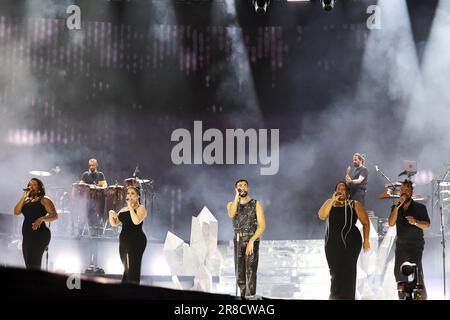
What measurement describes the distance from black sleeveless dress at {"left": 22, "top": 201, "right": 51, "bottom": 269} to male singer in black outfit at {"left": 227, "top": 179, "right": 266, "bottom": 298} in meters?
2.03

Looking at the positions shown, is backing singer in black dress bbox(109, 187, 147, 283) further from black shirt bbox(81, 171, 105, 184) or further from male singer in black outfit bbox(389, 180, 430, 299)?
black shirt bbox(81, 171, 105, 184)

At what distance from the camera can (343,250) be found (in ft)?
23.8

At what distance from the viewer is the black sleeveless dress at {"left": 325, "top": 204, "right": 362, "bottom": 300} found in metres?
7.23

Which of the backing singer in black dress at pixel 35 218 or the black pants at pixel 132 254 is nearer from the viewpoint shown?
the black pants at pixel 132 254

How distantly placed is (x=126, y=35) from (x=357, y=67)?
139 inches

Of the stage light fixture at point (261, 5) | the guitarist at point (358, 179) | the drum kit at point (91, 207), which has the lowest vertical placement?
the drum kit at point (91, 207)

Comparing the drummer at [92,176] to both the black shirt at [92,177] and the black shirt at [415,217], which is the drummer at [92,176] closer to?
the black shirt at [92,177]

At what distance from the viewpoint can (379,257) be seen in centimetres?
880

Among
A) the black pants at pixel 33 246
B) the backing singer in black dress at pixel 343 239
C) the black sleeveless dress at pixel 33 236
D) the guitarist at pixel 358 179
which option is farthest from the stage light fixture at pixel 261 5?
the black pants at pixel 33 246

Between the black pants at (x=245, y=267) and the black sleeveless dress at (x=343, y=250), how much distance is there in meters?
0.73

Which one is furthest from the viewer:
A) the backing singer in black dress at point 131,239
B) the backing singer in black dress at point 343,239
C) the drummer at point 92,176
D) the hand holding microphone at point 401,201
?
the drummer at point 92,176

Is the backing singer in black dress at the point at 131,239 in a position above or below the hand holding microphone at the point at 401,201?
below

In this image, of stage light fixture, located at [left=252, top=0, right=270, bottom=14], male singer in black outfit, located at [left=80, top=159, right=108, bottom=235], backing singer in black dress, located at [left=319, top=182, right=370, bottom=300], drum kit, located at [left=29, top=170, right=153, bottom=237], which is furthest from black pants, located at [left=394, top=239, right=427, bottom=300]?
male singer in black outfit, located at [left=80, top=159, right=108, bottom=235]

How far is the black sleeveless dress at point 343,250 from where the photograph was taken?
7.23 meters
